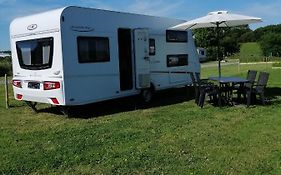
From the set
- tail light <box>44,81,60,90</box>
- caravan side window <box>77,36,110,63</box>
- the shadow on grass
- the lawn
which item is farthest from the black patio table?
tail light <box>44,81,60,90</box>

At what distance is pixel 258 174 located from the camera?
5.58m

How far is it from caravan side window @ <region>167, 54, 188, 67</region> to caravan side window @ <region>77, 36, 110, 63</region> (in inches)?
135

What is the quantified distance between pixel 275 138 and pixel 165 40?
24.3 ft

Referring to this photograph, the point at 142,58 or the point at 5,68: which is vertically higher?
the point at 142,58

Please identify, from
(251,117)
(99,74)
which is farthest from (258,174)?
(99,74)

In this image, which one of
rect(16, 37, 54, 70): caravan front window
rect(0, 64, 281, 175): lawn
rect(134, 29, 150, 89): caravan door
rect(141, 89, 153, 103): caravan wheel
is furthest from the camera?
rect(141, 89, 153, 103): caravan wheel

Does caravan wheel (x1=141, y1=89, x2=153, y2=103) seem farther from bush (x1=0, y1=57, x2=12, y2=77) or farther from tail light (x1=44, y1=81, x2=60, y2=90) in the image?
bush (x1=0, y1=57, x2=12, y2=77)

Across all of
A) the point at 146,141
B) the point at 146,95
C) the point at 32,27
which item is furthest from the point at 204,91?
the point at 32,27

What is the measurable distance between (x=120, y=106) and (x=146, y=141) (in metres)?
5.33

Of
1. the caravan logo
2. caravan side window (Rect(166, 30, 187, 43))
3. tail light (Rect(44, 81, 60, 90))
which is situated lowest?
tail light (Rect(44, 81, 60, 90))

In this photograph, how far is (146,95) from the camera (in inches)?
523

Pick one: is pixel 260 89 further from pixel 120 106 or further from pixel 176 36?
pixel 176 36

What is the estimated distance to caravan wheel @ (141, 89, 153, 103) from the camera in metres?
13.2

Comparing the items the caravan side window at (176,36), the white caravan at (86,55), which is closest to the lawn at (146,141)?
the white caravan at (86,55)
